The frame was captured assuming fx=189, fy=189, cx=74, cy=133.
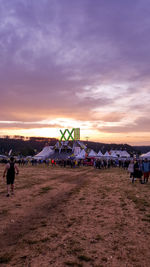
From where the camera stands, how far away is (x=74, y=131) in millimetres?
65562

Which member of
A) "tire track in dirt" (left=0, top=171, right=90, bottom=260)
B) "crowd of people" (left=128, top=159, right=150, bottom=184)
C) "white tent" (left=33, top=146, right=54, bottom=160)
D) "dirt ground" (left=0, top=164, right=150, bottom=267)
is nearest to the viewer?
"dirt ground" (left=0, top=164, right=150, bottom=267)

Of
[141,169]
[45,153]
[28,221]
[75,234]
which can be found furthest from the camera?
[45,153]

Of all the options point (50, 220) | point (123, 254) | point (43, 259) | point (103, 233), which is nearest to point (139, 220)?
point (103, 233)

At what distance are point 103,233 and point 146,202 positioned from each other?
3948 mm

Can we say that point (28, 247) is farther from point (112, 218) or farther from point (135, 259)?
point (112, 218)

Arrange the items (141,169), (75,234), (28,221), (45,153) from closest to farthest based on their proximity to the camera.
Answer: (75,234) → (28,221) → (141,169) → (45,153)

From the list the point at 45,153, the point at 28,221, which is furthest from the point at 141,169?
the point at 45,153

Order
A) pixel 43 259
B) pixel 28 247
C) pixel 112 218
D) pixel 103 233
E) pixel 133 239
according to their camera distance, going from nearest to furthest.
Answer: pixel 43 259 → pixel 28 247 → pixel 133 239 → pixel 103 233 → pixel 112 218

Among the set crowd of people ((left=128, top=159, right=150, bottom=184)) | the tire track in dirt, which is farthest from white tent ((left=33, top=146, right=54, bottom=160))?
the tire track in dirt

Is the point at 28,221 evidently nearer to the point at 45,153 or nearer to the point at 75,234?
the point at 75,234

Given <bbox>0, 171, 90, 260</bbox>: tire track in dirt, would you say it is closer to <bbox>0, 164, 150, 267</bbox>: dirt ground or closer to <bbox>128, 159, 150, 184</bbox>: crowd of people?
<bbox>0, 164, 150, 267</bbox>: dirt ground

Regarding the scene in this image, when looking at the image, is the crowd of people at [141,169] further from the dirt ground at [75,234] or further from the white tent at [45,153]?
the white tent at [45,153]

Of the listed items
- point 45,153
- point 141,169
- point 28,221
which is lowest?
point 45,153

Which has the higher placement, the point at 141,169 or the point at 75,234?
the point at 141,169
